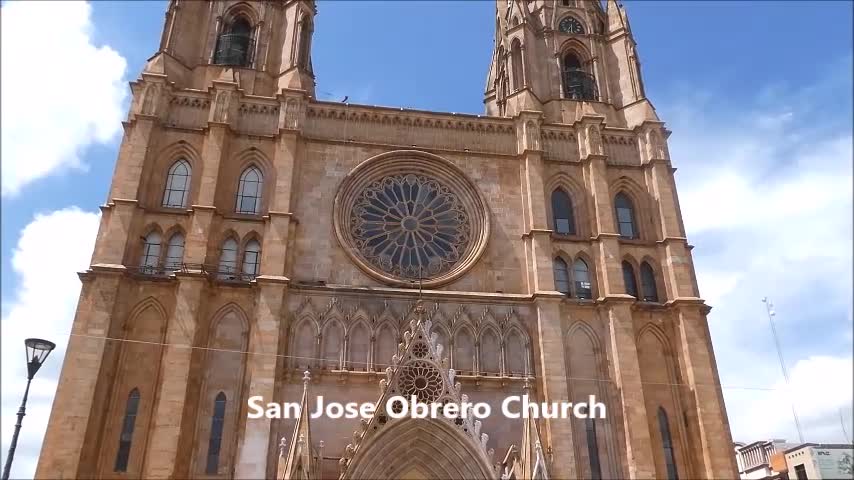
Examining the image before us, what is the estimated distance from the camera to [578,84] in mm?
28625

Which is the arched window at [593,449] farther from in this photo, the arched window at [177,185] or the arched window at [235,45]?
the arched window at [235,45]

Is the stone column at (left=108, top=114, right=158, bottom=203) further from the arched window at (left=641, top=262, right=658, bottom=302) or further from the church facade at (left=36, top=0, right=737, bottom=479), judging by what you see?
the arched window at (left=641, top=262, right=658, bottom=302)

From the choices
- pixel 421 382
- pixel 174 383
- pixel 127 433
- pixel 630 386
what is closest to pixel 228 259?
pixel 174 383

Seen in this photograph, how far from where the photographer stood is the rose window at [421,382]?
19141 mm

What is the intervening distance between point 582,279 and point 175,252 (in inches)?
571

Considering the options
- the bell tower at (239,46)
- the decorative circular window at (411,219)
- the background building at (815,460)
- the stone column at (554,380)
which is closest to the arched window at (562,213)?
the decorative circular window at (411,219)

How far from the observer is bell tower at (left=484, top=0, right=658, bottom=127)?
27.1m

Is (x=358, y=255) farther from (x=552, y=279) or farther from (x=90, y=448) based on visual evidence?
(x=90, y=448)

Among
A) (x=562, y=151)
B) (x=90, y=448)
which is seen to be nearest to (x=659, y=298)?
(x=562, y=151)

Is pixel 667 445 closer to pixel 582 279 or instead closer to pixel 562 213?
pixel 582 279

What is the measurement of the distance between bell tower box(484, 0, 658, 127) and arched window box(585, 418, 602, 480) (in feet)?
40.7

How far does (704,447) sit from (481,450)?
25.1 feet

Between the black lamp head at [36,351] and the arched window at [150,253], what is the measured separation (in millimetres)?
8168

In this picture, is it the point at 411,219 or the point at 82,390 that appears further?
the point at 411,219
